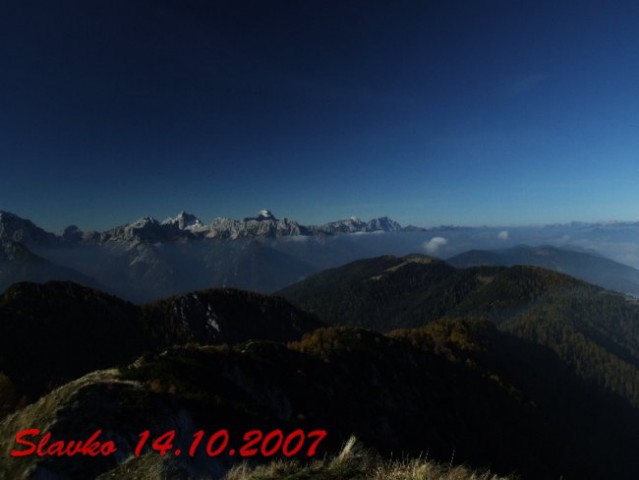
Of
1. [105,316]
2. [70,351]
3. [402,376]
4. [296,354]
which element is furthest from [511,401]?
[105,316]

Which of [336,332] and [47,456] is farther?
[336,332]

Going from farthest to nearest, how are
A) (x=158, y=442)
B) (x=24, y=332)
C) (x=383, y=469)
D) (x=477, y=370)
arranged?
(x=477, y=370), (x=24, y=332), (x=158, y=442), (x=383, y=469)

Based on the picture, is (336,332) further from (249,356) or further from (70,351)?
(70,351)

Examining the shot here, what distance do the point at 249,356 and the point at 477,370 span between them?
12246cm

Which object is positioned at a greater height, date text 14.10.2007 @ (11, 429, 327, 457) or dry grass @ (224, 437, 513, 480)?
dry grass @ (224, 437, 513, 480)

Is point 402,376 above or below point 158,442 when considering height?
below

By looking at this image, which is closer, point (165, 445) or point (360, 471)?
point (360, 471)

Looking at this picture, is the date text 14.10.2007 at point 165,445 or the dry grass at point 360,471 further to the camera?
the date text 14.10.2007 at point 165,445

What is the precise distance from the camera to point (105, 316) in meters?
196

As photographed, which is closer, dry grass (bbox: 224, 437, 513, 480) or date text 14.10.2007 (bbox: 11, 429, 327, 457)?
dry grass (bbox: 224, 437, 513, 480)

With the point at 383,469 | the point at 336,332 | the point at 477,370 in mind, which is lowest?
the point at 477,370

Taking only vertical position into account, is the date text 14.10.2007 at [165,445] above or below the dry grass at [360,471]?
below

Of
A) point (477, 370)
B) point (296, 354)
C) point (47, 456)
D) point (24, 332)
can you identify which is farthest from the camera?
point (477, 370)

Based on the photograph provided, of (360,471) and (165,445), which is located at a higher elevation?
(360,471)
